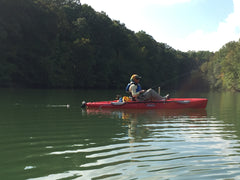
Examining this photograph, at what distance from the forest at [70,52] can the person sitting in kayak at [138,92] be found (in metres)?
26.6

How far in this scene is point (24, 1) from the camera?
38531mm

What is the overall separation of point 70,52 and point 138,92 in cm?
3461

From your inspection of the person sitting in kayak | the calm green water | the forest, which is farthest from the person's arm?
the forest

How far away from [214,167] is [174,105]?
8.21 metres

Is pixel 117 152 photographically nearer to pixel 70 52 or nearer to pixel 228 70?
pixel 70 52

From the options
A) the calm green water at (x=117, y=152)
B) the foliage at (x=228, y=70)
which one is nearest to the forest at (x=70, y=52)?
the foliage at (x=228, y=70)

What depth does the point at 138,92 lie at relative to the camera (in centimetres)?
1145

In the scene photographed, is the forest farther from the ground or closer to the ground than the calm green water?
farther from the ground

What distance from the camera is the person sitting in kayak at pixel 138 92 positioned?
37.5ft

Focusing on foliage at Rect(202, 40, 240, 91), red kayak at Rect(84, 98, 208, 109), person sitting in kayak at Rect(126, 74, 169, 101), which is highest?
foliage at Rect(202, 40, 240, 91)

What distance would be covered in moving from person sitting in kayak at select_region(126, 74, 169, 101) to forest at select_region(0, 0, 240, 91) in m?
26.6

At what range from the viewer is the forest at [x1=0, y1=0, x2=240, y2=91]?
36.7m

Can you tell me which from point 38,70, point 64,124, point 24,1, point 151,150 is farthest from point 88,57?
point 151,150

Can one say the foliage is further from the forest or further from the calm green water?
the calm green water
